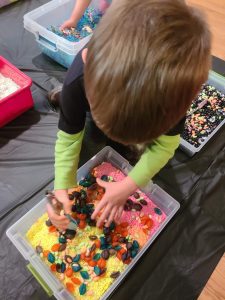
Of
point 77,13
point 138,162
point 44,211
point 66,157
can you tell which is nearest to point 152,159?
point 138,162

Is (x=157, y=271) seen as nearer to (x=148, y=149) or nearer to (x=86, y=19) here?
(x=148, y=149)

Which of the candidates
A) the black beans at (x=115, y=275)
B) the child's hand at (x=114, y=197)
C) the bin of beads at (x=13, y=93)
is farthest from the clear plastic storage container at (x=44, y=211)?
the bin of beads at (x=13, y=93)

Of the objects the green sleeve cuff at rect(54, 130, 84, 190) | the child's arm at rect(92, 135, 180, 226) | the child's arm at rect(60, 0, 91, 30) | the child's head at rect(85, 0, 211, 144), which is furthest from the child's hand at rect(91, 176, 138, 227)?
the child's arm at rect(60, 0, 91, 30)

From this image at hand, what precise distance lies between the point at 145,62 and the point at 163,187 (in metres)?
0.53

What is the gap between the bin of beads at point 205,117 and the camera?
2.92ft

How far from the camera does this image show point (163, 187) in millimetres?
833

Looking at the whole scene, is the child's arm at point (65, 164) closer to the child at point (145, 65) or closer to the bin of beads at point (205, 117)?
the child at point (145, 65)

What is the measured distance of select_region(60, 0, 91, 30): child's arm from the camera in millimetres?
986

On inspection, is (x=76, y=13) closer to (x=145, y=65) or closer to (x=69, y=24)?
(x=69, y=24)

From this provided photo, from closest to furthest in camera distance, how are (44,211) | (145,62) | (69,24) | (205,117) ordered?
1. (145,62)
2. (44,211)
3. (205,117)
4. (69,24)

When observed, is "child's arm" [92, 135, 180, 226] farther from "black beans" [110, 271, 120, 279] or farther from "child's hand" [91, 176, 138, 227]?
"black beans" [110, 271, 120, 279]

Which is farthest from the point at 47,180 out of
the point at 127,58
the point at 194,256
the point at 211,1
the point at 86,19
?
the point at 211,1

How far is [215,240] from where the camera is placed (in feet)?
2.48

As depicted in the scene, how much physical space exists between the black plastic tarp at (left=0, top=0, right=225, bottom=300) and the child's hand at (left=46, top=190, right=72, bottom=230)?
0.47ft
